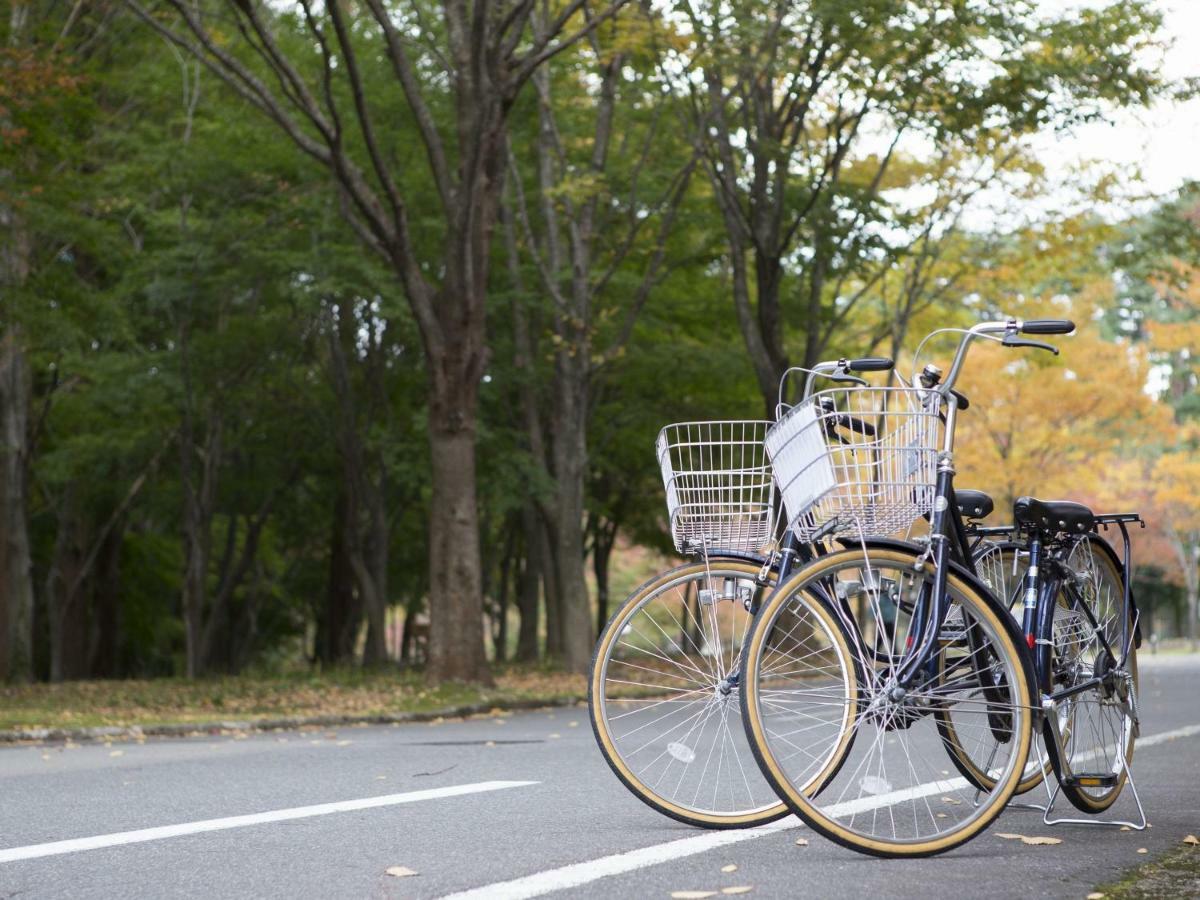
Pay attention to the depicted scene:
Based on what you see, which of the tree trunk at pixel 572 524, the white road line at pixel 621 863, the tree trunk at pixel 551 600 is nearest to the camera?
the white road line at pixel 621 863

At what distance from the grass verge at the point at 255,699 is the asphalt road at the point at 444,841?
4.03 m

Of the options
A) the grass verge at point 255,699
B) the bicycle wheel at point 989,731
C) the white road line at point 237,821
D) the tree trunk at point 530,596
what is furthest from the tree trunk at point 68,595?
the bicycle wheel at point 989,731

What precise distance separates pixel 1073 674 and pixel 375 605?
18703 millimetres

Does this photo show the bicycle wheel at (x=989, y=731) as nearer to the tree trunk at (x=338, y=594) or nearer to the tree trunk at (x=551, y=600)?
the tree trunk at (x=551, y=600)

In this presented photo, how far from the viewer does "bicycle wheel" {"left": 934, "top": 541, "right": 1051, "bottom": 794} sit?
189 inches

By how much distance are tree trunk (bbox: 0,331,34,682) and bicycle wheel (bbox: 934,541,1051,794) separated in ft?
53.8

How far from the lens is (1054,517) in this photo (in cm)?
502

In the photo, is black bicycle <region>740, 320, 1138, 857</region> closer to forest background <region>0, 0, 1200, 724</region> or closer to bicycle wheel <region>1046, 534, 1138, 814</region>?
bicycle wheel <region>1046, 534, 1138, 814</region>

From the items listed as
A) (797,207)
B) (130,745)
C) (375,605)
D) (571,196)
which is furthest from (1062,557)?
(375,605)

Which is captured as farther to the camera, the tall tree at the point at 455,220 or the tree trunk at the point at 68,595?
the tree trunk at the point at 68,595

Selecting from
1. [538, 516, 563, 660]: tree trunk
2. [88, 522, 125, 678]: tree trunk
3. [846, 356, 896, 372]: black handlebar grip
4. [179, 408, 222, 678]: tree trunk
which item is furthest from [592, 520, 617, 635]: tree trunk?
[846, 356, 896, 372]: black handlebar grip

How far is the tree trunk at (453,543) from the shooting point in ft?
45.7

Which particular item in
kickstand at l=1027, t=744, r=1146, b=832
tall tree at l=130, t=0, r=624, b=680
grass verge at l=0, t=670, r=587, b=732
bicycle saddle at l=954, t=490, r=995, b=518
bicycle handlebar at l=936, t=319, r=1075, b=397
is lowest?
grass verge at l=0, t=670, r=587, b=732

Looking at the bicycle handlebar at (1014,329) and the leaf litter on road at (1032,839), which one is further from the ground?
the bicycle handlebar at (1014,329)
